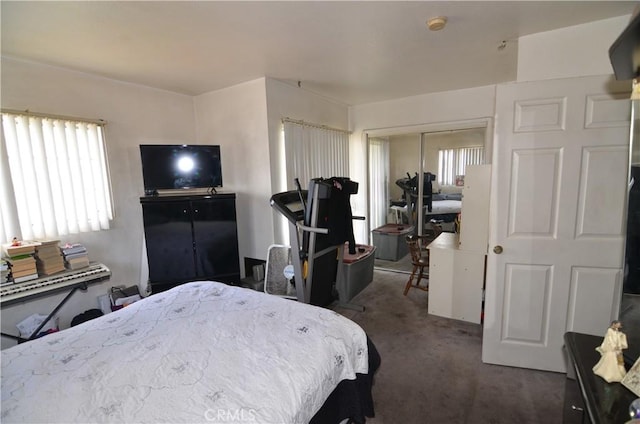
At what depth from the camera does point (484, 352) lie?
7.45 ft

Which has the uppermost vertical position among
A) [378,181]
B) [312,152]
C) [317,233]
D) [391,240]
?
[312,152]

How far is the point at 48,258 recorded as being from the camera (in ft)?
7.80

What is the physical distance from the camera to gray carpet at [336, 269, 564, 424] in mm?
1808

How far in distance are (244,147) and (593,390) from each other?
3330 mm

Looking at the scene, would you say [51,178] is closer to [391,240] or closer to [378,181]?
[378,181]

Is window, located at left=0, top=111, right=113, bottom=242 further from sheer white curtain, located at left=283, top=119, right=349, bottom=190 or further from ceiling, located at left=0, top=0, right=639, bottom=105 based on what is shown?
sheer white curtain, located at left=283, top=119, right=349, bottom=190

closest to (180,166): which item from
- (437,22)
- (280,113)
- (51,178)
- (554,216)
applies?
(51,178)

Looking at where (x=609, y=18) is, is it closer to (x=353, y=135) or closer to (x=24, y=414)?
(x=353, y=135)

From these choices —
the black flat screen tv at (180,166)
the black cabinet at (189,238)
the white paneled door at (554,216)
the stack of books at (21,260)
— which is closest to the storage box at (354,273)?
the black cabinet at (189,238)

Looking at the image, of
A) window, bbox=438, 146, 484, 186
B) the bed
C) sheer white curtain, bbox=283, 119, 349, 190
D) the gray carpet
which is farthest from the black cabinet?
window, bbox=438, 146, 484, 186

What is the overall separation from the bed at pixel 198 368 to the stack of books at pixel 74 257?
113 cm

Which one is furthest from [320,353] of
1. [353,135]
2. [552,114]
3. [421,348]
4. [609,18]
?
[353,135]

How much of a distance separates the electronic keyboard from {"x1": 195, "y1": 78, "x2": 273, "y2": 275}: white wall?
4.92 feet

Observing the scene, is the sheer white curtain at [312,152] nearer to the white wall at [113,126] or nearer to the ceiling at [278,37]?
the ceiling at [278,37]
